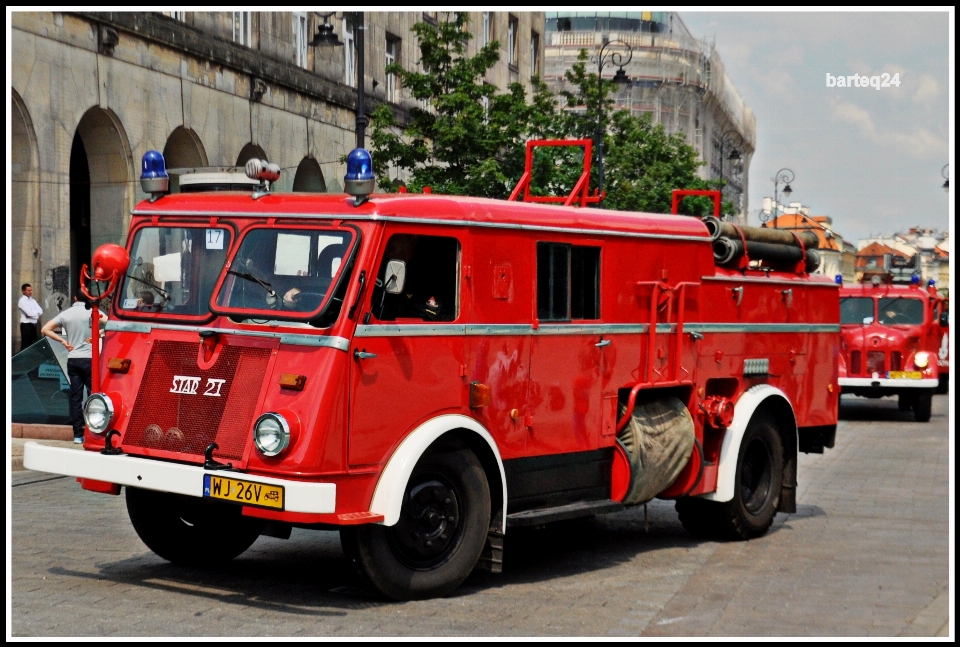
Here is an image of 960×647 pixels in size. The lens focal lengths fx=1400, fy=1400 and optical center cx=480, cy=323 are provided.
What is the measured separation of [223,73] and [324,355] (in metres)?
20.4

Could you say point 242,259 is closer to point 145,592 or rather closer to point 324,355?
point 324,355

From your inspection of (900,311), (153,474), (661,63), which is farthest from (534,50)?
(153,474)

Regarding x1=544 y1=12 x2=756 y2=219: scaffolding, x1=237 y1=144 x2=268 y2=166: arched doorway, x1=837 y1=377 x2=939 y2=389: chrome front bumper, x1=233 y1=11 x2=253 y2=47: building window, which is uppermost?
x1=544 y1=12 x2=756 y2=219: scaffolding

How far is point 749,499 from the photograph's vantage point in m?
11.0

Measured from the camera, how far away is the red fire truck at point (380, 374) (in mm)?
7648

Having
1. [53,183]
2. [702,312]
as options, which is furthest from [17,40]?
[702,312]

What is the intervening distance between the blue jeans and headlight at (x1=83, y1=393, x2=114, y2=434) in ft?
23.0

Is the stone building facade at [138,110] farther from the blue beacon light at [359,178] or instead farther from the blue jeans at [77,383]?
the blue beacon light at [359,178]

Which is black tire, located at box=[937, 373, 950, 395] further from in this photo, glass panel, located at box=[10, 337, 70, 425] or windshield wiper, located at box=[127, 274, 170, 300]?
windshield wiper, located at box=[127, 274, 170, 300]

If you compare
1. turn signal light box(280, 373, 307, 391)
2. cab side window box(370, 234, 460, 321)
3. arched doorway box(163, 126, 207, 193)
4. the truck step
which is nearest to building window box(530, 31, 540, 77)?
arched doorway box(163, 126, 207, 193)

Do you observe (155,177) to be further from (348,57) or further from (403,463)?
(348,57)

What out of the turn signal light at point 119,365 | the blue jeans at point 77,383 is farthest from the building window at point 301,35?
the turn signal light at point 119,365

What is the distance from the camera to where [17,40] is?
68.7ft

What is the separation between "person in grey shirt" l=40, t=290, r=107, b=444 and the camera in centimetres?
1506
